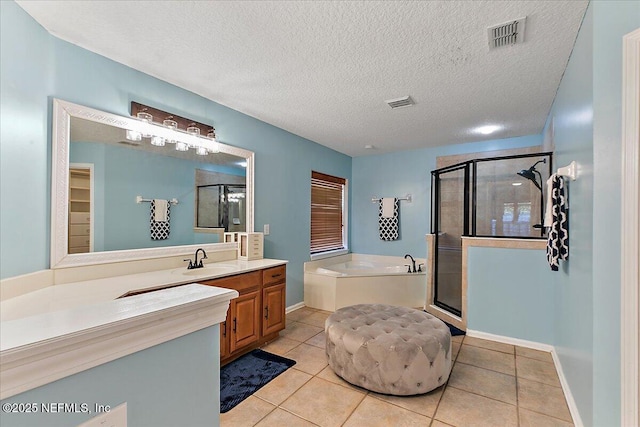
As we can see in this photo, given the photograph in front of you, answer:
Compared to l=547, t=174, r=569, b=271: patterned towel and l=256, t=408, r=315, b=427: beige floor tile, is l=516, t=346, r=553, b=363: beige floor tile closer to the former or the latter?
l=547, t=174, r=569, b=271: patterned towel

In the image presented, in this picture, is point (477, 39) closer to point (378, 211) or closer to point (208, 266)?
point (208, 266)

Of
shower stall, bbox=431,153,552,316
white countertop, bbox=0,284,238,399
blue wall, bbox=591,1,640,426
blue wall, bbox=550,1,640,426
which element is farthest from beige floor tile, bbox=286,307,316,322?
white countertop, bbox=0,284,238,399

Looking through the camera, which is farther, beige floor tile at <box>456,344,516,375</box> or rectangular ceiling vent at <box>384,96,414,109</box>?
rectangular ceiling vent at <box>384,96,414,109</box>

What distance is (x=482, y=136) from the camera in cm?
416

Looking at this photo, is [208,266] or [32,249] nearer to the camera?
[32,249]

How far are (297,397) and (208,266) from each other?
1413 mm

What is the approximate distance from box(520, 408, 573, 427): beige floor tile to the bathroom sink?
2.37 meters

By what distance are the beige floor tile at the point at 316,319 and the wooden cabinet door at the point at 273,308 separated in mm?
538

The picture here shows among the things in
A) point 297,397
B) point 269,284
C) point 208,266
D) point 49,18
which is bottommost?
point 297,397

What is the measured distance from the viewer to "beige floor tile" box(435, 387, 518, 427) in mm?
1913

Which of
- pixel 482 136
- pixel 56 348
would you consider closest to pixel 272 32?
pixel 56 348

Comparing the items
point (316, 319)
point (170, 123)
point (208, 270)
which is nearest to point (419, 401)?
point (316, 319)

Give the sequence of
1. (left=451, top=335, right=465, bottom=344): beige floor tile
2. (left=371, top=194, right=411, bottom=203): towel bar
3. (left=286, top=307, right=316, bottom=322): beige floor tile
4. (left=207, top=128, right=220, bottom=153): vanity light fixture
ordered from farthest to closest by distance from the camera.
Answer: (left=371, top=194, right=411, bottom=203): towel bar → (left=286, top=307, right=316, bottom=322): beige floor tile → (left=451, top=335, right=465, bottom=344): beige floor tile → (left=207, top=128, right=220, bottom=153): vanity light fixture

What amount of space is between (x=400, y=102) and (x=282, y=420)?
289 centimetres
